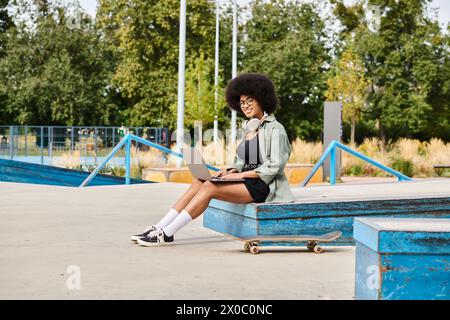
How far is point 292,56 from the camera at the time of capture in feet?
171

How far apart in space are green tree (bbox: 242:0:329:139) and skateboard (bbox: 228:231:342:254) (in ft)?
140

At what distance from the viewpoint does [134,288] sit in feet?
20.4

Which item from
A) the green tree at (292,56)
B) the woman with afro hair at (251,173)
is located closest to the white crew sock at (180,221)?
the woman with afro hair at (251,173)

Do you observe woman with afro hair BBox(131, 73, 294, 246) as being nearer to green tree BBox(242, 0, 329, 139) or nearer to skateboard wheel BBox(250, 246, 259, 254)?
skateboard wheel BBox(250, 246, 259, 254)

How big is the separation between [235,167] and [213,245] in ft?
2.49

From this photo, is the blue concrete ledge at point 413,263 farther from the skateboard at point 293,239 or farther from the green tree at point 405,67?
the green tree at point 405,67

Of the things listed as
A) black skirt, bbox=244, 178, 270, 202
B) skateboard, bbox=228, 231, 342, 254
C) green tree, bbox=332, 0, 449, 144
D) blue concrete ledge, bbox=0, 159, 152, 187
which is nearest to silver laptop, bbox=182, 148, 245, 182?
black skirt, bbox=244, 178, 270, 202

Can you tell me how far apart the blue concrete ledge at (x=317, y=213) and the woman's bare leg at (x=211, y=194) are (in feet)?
0.54

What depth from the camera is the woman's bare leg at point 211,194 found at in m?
8.27

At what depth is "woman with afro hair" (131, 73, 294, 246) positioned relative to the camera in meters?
8.30

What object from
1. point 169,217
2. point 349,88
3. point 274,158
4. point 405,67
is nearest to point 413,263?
point 274,158

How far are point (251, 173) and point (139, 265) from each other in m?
1.58
